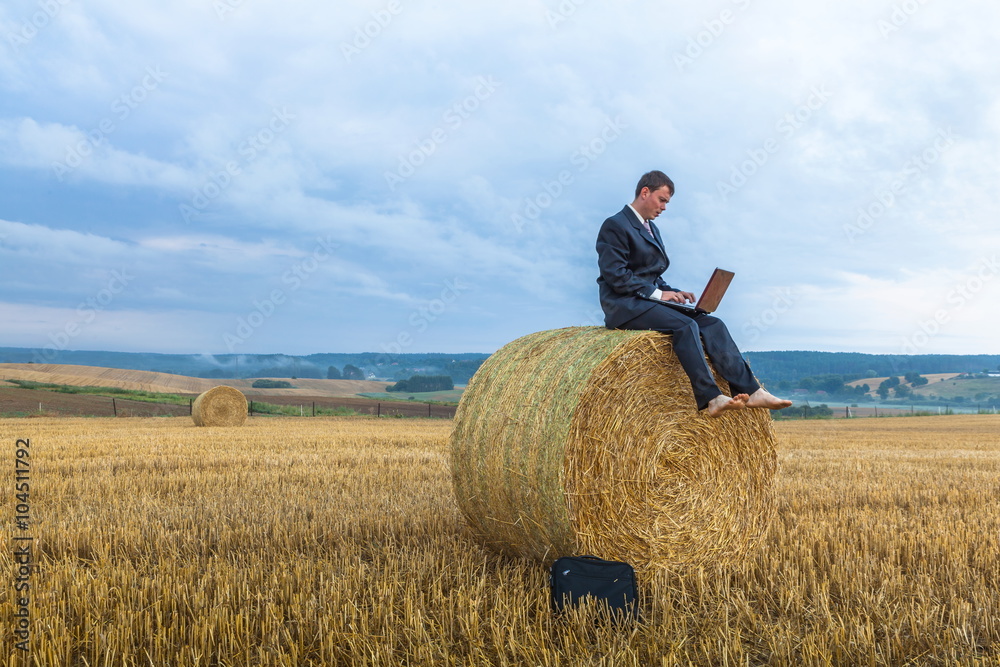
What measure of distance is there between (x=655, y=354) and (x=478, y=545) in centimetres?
197

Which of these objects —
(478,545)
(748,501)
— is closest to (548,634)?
(478,545)

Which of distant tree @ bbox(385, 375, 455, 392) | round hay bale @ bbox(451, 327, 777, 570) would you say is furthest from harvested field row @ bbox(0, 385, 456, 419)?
round hay bale @ bbox(451, 327, 777, 570)

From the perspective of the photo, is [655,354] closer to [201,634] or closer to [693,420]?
[693,420]

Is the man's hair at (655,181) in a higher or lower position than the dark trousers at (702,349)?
higher

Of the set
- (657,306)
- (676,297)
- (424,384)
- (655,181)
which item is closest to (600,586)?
(657,306)

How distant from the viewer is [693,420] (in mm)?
5039

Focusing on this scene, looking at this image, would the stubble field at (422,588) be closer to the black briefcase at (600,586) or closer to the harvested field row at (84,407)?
the black briefcase at (600,586)

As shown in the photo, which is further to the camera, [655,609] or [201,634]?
[655,609]

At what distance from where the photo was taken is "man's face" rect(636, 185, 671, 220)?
201 inches

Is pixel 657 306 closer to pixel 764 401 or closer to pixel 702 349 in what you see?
pixel 702 349

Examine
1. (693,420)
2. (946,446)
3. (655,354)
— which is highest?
(655,354)

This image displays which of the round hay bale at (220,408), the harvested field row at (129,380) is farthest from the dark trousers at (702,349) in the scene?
the harvested field row at (129,380)

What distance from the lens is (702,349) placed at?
4.84 metres

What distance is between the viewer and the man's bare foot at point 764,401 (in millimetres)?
4762
